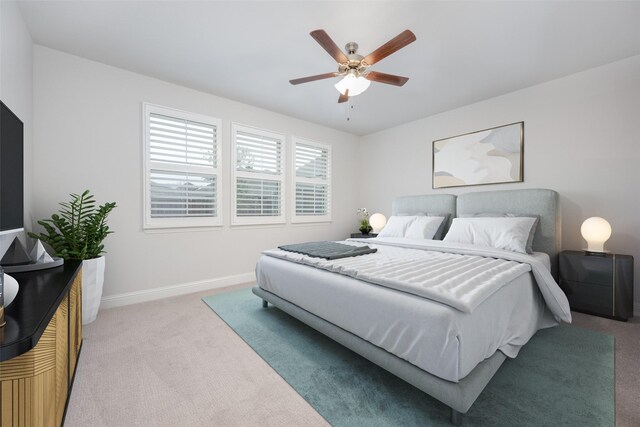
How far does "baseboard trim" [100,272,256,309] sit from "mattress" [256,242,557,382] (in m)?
1.85

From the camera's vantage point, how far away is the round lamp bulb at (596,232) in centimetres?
271

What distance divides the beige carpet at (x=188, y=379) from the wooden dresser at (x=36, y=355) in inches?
8.8

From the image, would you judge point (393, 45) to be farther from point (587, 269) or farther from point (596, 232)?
point (587, 269)

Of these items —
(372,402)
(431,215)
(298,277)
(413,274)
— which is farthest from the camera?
(431,215)

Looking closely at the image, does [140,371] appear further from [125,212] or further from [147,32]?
[147,32]

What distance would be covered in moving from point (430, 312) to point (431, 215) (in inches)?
114

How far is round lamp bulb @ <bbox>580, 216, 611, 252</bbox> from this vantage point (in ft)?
8.88

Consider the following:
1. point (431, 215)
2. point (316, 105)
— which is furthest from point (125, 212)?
point (431, 215)

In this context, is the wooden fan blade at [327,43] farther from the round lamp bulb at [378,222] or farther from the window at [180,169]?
the round lamp bulb at [378,222]

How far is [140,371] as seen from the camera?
1.82 m

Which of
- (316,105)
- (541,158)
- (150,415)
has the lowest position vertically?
(150,415)

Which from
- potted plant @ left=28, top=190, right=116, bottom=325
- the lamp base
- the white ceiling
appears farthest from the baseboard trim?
the lamp base

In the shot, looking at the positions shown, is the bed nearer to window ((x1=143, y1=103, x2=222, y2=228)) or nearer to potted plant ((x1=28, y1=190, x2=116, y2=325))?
window ((x1=143, y1=103, x2=222, y2=228))

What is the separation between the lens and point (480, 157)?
3.83 m
